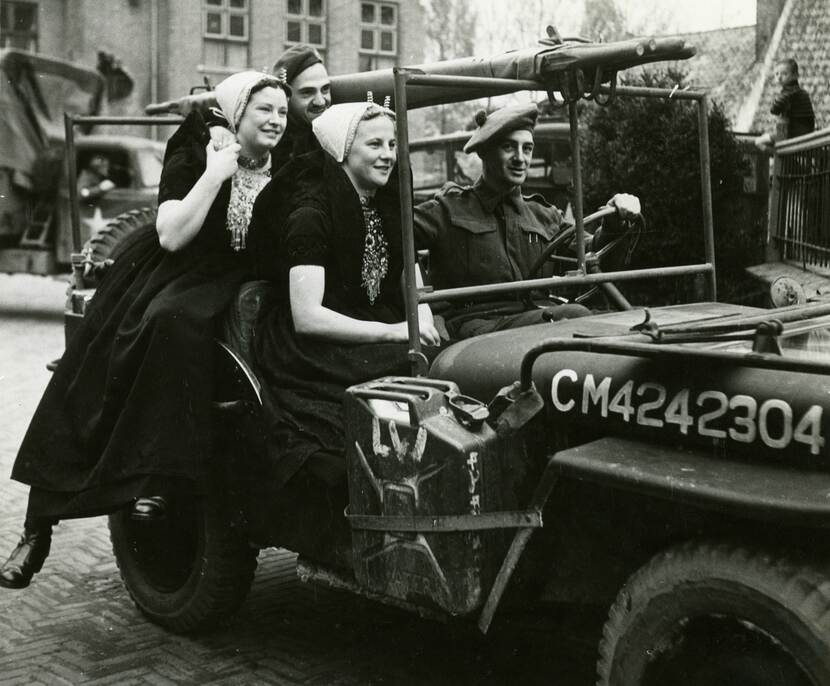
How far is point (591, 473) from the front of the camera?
2.74m

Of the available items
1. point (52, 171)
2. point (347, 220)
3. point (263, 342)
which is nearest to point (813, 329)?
point (347, 220)

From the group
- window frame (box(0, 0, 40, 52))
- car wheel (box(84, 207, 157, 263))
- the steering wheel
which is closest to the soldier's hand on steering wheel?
the steering wheel

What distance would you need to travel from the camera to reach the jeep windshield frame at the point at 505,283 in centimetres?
334

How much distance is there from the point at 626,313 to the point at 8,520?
3733 mm

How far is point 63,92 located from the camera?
16.6 m

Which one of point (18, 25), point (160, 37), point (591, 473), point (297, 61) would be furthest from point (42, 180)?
point (591, 473)

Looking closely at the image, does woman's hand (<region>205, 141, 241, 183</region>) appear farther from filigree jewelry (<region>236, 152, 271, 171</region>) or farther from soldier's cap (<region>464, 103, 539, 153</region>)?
soldier's cap (<region>464, 103, 539, 153</region>)

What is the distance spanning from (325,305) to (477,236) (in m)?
1.02

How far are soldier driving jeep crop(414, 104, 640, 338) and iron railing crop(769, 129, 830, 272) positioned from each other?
516cm

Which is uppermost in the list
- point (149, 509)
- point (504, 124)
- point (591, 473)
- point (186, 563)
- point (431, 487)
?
point (504, 124)

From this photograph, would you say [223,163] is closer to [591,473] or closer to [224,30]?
[591,473]

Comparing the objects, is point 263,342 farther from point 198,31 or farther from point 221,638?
point 198,31

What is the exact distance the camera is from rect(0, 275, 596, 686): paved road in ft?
13.1

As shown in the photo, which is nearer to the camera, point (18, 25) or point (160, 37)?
point (18, 25)
